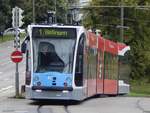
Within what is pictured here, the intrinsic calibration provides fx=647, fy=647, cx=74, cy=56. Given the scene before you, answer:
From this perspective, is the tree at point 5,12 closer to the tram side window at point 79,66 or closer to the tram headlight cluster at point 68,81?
the tram side window at point 79,66

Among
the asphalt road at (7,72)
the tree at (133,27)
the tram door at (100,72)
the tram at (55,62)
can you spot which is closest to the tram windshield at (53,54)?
the tram at (55,62)

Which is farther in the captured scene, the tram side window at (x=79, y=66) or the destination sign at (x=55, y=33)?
the destination sign at (x=55, y=33)

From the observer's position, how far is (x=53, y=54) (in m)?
25.5

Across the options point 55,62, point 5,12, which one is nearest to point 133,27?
point 5,12

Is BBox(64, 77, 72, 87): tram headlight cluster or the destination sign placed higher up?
the destination sign

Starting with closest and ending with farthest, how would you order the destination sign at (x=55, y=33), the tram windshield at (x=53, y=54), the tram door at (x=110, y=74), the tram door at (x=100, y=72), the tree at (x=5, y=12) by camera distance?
1. the tram windshield at (x=53, y=54)
2. the destination sign at (x=55, y=33)
3. the tram door at (x=100, y=72)
4. the tram door at (x=110, y=74)
5. the tree at (x=5, y=12)

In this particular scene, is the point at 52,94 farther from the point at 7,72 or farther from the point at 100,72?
the point at 7,72

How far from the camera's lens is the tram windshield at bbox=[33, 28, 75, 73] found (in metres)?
25.4

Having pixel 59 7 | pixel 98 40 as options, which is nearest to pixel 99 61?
pixel 98 40

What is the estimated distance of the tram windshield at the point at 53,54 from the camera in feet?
83.4

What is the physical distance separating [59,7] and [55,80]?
9591 cm

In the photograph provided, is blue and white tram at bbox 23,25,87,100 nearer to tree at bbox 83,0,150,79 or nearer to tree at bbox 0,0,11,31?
tree at bbox 83,0,150,79

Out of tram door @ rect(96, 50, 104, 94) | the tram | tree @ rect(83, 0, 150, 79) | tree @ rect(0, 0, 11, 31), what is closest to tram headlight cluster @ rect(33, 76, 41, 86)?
the tram

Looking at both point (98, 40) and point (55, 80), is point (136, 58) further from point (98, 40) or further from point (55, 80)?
point (55, 80)
